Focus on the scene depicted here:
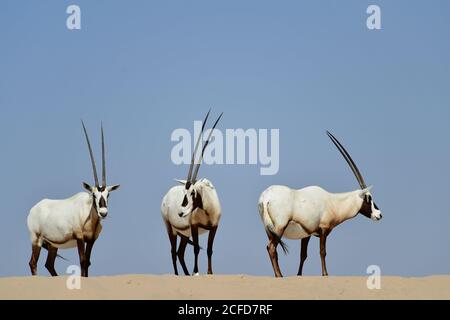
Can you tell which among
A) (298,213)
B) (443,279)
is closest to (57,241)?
(298,213)

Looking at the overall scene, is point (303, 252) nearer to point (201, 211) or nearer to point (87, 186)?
point (201, 211)

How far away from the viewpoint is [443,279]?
24.6m

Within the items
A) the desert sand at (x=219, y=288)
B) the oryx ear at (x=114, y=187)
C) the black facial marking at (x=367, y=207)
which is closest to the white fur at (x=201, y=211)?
the oryx ear at (x=114, y=187)

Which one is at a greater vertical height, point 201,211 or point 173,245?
point 201,211

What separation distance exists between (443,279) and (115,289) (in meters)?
6.54

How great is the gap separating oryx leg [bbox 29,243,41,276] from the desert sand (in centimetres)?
274

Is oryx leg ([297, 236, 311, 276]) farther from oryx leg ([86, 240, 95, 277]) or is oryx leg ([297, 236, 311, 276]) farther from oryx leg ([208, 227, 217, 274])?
oryx leg ([86, 240, 95, 277])

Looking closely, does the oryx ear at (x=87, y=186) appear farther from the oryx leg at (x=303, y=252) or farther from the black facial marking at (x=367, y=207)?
the black facial marking at (x=367, y=207)

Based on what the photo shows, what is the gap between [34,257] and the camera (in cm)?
2677

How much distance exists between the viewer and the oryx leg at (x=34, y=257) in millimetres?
26688

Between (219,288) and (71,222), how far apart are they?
4.42 metres

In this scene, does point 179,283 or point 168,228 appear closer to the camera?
point 179,283

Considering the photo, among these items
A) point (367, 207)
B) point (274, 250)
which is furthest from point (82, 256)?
point (367, 207)
